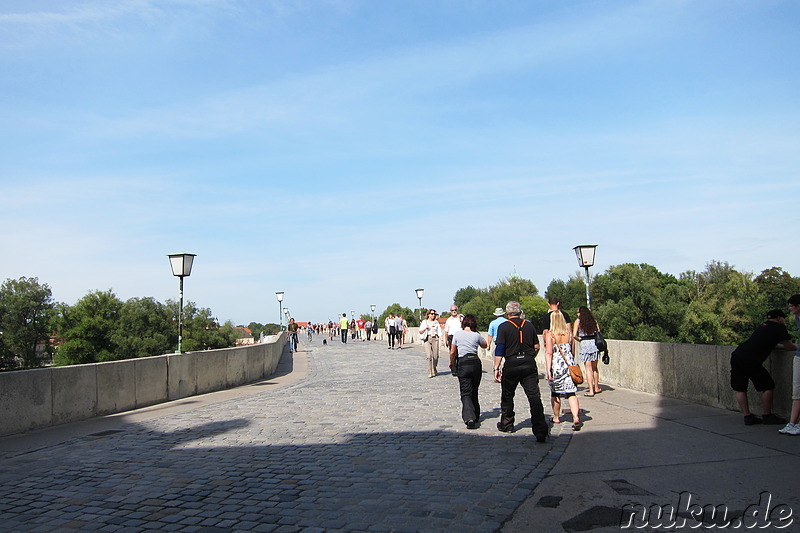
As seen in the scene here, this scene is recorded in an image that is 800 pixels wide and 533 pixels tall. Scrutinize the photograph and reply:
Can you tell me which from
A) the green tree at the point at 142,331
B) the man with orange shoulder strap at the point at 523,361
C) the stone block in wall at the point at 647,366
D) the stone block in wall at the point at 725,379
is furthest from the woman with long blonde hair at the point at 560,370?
the green tree at the point at 142,331

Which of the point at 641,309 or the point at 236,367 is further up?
the point at 641,309

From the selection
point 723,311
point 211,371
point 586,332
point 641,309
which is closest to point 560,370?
point 586,332

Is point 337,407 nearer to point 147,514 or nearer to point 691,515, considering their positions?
point 147,514

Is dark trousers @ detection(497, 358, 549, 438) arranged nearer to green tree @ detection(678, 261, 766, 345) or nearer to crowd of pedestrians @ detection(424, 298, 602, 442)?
crowd of pedestrians @ detection(424, 298, 602, 442)

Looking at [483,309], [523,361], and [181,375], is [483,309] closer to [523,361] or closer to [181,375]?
[181,375]

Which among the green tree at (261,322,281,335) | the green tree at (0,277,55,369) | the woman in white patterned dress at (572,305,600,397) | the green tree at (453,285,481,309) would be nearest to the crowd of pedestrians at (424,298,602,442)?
the woman in white patterned dress at (572,305,600,397)

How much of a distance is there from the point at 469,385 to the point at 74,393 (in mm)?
6250

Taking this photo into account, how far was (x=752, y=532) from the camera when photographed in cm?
461

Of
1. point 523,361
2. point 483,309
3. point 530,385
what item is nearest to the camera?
point 530,385

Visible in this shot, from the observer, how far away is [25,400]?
386 inches

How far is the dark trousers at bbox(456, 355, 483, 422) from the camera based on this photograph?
9.56 metres

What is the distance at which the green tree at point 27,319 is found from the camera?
270ft

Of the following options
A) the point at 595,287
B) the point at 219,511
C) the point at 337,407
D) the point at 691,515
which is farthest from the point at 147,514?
the point at 595,287

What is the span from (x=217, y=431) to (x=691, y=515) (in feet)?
22.2
